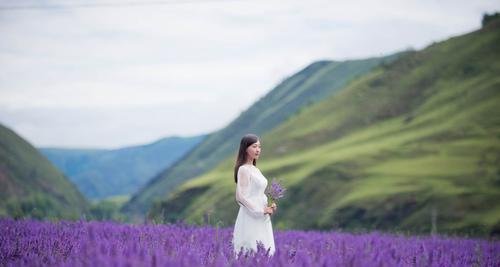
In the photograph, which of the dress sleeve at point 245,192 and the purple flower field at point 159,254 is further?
the dress sleeve at point 245,192

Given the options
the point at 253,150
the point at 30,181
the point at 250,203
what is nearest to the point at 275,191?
the point at 250,203

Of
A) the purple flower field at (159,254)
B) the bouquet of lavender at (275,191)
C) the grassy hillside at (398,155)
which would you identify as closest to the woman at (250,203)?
the bouquet of lavender at (275,191)

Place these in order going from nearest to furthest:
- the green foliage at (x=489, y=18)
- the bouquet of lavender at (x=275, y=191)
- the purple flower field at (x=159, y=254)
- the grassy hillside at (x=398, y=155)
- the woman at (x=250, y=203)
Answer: the purple flower field at (x=159, y=254) → the bouquet of lavender at (x=275, y=191) → the woman at (x=250, y=203) → the grassy hillside at (x=398, y=155) → the green foliage at (x=489, y=18)

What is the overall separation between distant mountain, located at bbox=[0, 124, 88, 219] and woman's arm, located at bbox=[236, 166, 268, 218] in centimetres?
8611

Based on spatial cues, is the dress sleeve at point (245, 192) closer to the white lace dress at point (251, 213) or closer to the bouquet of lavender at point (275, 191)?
the white lace dress at point (251, 213)

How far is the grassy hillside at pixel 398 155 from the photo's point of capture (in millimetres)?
48263

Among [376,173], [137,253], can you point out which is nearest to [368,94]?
[376,173]

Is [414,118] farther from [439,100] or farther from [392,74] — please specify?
[392,74]

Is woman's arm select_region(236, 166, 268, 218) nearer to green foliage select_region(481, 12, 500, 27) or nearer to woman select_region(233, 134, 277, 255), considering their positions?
woman select_region(233, 134, 277, 255)

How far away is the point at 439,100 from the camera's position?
93.8 metres

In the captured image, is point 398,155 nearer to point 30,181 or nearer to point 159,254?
point 30,181

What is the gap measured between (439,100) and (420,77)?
58.4 feet

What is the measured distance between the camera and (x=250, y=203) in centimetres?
846

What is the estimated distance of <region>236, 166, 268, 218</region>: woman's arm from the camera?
332 inches
